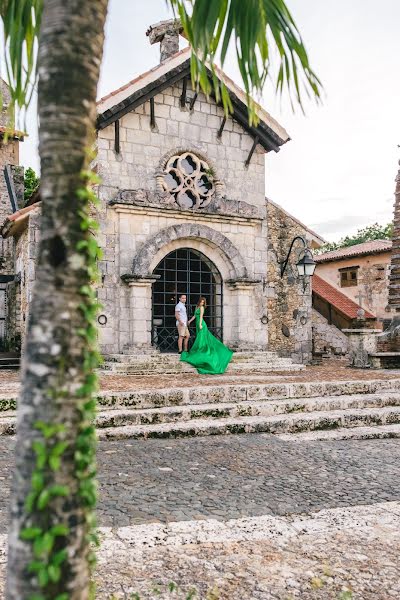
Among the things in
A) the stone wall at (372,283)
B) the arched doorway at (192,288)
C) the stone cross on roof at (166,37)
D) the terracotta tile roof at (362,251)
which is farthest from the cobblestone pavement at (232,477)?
the stone wall at (372,283)

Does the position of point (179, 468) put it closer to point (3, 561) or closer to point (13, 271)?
point (3, 561)

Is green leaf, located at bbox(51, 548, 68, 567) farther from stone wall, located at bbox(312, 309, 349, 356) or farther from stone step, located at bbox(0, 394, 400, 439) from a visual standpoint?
stone wall, located at bbox(312, 309, 349, 356)

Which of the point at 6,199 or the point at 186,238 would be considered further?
the point at 6,199

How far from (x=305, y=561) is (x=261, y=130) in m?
12.2

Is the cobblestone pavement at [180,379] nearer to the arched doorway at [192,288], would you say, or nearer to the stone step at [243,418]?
the stone step at [243,418]

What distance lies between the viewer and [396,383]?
996 centimetres

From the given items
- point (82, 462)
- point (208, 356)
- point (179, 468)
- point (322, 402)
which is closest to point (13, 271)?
point (208, 356)

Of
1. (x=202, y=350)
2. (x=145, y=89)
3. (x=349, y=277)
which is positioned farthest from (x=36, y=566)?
(x=349, y=277)

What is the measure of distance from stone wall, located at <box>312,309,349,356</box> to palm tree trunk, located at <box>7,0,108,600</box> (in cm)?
1600

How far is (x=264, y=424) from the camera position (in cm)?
716

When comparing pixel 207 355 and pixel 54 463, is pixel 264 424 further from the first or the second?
pixel 54 463

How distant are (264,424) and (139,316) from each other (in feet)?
18.1

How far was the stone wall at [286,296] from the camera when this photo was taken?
14.2m

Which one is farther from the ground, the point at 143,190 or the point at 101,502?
the point at 143,190
